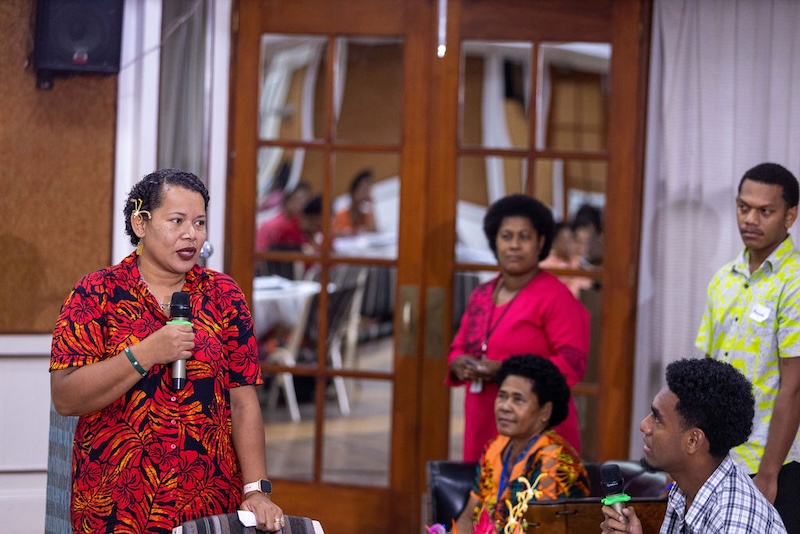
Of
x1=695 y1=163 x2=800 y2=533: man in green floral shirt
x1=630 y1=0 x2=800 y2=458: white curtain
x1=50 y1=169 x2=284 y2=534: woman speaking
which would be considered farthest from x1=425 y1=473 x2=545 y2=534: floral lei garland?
x1=630 y1=0 x2=800 y2=458: white curtain

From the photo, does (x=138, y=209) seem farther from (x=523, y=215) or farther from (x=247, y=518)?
(x=523, y=215)

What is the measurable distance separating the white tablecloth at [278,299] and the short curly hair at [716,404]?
238 centimetres

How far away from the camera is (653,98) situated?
4.15 m

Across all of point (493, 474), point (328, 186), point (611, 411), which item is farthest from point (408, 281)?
point (493, 474)

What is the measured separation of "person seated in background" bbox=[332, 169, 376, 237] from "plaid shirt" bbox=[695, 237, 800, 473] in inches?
84.9

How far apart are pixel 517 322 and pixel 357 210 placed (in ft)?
5.57

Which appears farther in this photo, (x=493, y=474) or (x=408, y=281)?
(x=408, y=281)

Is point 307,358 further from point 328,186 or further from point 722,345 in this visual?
point 722,345

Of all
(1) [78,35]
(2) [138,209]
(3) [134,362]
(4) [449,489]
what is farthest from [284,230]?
(3) [134,362]

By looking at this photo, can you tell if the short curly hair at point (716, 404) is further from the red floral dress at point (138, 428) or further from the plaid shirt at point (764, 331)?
the red floral dress at point (138, 428)

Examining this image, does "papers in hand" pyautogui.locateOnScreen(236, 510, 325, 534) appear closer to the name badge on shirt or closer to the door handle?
the name badge on shirt

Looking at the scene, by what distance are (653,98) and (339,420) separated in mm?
2260

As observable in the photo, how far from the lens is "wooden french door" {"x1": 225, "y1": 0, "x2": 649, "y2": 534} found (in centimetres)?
420

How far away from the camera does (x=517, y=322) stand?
3566 millimetres
